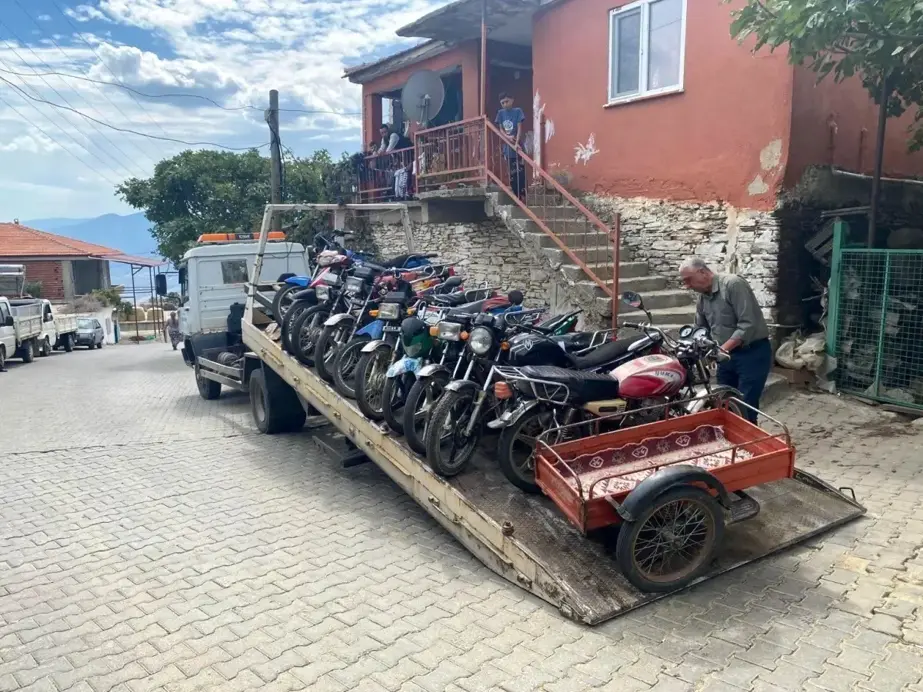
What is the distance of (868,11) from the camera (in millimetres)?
5109

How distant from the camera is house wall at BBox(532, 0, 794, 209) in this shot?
302 inches

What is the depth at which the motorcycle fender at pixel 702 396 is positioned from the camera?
474cm

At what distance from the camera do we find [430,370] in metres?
4.90

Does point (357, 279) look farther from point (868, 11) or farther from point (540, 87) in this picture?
point (540, 87)

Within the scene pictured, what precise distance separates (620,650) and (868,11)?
16.0ft

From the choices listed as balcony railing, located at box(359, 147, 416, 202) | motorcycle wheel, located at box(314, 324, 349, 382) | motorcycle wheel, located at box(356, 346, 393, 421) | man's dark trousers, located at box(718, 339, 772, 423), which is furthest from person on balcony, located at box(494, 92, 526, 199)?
→ man's dark trousers, located at box(718, 339, 772, 423)

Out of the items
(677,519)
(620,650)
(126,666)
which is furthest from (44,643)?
(677,519)

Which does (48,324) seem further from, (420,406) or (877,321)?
(877,321)

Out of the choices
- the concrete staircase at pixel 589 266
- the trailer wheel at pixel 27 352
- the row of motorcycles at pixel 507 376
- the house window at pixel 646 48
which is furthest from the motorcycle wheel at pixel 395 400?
the trailer wheel at pixel 27 352

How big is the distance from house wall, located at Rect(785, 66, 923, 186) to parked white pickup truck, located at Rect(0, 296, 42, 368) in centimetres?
1797

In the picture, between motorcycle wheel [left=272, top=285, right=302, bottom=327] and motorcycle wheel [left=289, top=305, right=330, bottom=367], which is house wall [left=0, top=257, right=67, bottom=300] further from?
motorcycle wheel [left=289, top=305, right=330, bottom=367]

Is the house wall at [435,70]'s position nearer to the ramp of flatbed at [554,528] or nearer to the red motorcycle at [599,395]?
the red motorcycle at [599,395]

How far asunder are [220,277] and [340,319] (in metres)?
4.65

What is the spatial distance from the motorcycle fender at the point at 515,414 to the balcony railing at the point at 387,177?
8740 mm
